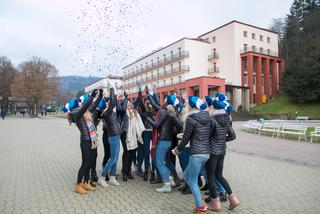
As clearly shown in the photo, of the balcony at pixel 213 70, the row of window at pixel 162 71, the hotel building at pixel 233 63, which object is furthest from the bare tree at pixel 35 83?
the balcony at pixel 213 70

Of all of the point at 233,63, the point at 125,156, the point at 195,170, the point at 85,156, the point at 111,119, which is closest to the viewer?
the point at 195,170

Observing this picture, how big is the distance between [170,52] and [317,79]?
93.6 ft

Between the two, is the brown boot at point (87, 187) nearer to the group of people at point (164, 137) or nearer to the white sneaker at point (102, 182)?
the group of people at point (164, 137)

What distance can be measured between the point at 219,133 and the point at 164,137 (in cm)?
126

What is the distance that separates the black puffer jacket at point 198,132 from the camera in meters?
4.33

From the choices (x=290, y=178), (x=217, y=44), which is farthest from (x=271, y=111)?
(x=290, y=178)

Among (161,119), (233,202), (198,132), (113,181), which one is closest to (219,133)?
(198,132)

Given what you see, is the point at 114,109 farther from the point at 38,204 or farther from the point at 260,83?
the point at 260,83

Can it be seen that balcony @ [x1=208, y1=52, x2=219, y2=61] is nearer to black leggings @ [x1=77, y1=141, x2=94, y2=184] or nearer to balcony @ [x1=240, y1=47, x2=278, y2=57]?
balcony @ [x1=240, y1=47, x2=278, y2=57]

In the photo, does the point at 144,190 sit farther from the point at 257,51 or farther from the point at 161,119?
the point at 257,51

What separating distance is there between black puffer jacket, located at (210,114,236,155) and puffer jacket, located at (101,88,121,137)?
220 cm

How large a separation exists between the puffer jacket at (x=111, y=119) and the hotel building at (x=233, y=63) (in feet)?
117

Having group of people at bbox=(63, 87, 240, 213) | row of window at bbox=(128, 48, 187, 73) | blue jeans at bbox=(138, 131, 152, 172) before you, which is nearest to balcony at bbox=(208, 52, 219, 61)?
row of window at bbox=(128, 48, 187, 73)

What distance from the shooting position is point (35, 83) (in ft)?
171
